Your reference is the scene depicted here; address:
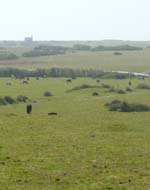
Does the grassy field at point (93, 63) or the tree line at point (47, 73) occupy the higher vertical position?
the grassy field at point (93, 63)

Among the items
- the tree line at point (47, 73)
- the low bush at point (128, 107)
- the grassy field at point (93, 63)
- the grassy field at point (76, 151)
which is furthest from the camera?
the grassy field at point (93, 63)

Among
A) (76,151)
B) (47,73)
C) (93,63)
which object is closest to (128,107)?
(76,151)

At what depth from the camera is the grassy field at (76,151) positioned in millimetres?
18812

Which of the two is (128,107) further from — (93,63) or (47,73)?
(93,63)

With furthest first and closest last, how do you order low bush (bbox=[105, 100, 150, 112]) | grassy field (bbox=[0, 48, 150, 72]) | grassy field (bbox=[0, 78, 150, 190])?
grassy field (bbox=[0, 48, 150, 72]) → low bush (bbox=[105, 100, 150, 112]) → grassy field (bbox=[0, 78, 150, 190])

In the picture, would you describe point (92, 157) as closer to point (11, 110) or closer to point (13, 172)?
point (13, 172)

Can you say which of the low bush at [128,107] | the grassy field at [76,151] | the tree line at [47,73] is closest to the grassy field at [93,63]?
the tree line at [47,73]

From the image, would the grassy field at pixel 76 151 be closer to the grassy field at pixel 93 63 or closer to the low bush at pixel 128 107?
the low bush at pixel 128 107

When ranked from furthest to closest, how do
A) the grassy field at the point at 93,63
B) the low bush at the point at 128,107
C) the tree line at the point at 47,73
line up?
the grassy field at the point at 93,63 → the tree line at the point at 47,73 → the low bush at the point at 128,107

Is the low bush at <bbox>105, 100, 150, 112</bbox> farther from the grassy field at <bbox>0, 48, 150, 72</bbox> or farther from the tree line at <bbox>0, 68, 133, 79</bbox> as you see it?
the grassy field at <bbox>0, 48, 150, 72</bbox>

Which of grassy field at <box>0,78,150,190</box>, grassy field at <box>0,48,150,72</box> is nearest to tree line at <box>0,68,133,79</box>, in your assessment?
grassy field at <box>0,48,150,72</box>

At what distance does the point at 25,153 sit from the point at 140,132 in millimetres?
9707

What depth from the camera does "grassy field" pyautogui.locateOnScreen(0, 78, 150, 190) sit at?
18.8 metres

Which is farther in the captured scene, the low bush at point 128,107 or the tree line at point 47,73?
the tree line at point 47,73
